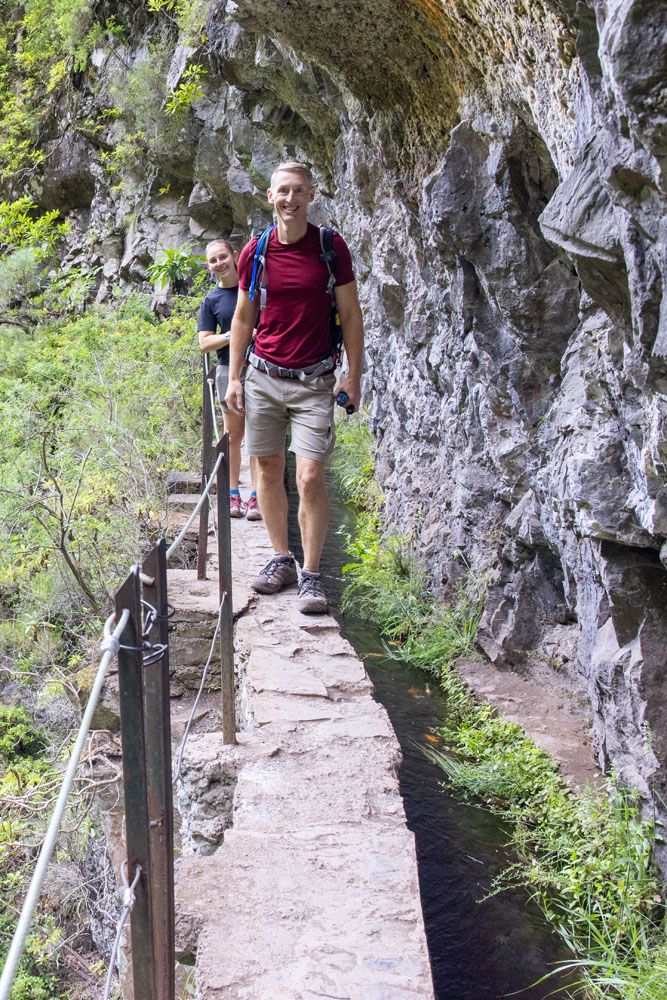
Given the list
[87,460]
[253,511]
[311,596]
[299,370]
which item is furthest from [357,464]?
[299,370]

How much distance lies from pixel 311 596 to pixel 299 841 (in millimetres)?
1873

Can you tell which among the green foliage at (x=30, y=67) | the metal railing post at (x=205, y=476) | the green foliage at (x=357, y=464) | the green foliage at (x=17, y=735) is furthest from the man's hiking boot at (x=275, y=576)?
the green foliage at (x=30, y=67)

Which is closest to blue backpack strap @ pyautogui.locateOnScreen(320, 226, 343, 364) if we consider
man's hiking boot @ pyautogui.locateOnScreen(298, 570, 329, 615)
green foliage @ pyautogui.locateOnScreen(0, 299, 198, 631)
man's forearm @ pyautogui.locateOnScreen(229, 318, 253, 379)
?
man's forearm @ pyautogui.locateOnScreen(229, 318, 253, 379)

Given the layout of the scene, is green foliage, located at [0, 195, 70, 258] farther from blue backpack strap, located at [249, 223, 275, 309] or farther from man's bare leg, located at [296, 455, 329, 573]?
man's bare leg, located at [296, 455, 329, 573]

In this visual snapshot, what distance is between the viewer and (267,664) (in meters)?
3.95

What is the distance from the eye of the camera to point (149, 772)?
190 cm

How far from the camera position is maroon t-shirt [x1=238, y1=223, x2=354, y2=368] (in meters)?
4.05

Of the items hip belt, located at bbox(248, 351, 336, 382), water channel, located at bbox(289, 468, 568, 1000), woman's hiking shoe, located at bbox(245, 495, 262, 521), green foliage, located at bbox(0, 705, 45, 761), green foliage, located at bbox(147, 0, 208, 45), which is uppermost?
green foliage, located at bbox(147, 0, 208, 45)

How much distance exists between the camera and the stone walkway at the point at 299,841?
2.17 metres

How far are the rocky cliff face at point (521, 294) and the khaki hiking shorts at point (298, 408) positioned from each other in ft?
3.89

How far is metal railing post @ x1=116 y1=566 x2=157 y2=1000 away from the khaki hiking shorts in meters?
2.68

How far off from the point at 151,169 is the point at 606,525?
16.5m

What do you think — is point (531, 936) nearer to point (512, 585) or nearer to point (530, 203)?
point (512, 585)

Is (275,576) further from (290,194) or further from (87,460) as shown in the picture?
(87,460)
